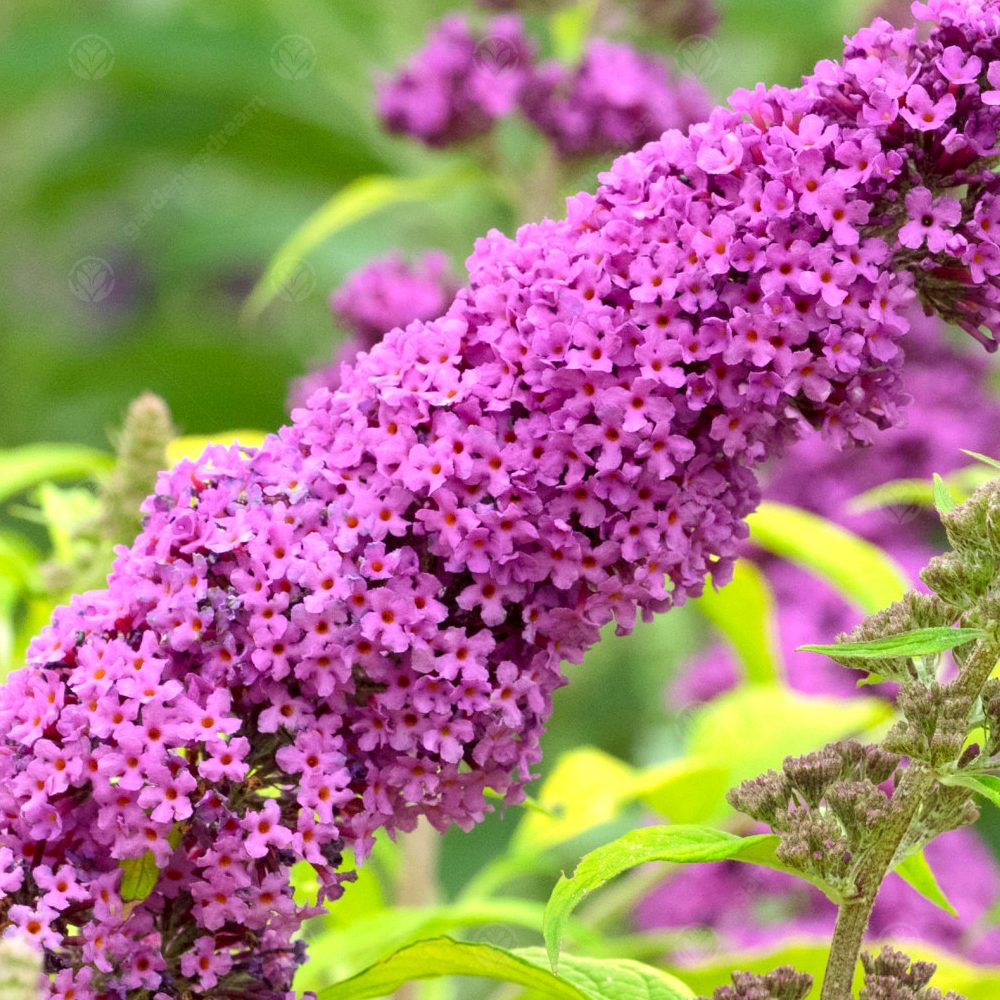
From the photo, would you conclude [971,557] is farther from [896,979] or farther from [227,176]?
[227,176]

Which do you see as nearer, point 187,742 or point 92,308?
point 187,742

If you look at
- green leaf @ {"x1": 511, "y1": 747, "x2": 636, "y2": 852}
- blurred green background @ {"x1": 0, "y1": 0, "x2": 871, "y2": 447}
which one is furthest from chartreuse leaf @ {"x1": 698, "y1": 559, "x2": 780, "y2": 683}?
blurred green background @ {"x1": 0, "y1": 0, "x2": 871, "y2": 447}

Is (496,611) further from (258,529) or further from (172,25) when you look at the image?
(172,25)

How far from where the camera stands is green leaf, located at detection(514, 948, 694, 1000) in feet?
3.78

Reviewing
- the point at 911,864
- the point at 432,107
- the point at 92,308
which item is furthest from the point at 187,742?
the point at 92,308

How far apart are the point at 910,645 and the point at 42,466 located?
4.12 ft

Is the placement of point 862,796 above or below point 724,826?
below

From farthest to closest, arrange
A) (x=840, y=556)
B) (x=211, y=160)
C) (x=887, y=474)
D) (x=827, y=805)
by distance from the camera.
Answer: (x=211, y=160) → (x=887, y=474) → (x=840, y=556) → (x=827, y=805)

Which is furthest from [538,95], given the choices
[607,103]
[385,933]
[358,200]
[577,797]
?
[385,933]

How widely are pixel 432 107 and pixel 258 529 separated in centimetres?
136

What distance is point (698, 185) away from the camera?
1.15 metres

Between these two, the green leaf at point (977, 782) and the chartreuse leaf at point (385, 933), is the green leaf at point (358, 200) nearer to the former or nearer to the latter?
the chartreuse leaf at point (385, 933)

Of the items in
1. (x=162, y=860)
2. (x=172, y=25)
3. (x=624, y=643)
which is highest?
(x=172, y=25)

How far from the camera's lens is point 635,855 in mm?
1006
